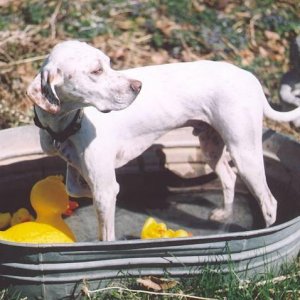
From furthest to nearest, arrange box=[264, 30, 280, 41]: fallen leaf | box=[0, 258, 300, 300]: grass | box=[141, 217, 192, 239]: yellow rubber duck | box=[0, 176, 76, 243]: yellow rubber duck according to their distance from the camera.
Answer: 1. box=[264, 30, 280, 41]: fallen leaf
2. box=[141, 217, 192, 239]: yellow rubber duck
3. box=[0, 176, 76, 243]: yellow rubber duck
4. box=[0, 258, 300, 300]: grass

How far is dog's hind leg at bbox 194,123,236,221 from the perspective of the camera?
139 inches

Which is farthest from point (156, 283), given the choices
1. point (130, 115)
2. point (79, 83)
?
point (79, 83)

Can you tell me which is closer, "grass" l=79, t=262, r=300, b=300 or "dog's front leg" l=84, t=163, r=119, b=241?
"grass" l=79, t=262, r=300, b=300

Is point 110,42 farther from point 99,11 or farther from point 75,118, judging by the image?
point 75,118

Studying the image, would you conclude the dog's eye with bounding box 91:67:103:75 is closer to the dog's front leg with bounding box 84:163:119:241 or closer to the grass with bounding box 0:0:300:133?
the dog's front leg with bounding box 84:163:119:241

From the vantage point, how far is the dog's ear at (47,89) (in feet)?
8.76

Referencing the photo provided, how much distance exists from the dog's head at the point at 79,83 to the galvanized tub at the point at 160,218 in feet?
1.72

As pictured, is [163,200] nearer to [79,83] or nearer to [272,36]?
[79,83]

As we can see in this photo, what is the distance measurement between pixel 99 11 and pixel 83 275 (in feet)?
9.68

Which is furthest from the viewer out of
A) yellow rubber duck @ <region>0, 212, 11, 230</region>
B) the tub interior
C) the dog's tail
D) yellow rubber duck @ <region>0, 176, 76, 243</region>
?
the tub interior

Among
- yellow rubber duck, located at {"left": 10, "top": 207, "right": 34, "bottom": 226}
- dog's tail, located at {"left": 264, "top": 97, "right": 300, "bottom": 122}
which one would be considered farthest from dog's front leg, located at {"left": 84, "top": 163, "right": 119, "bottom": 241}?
dog's tail, located at {"left": 264, "top": 97, "right": 300, "bottom": 122}

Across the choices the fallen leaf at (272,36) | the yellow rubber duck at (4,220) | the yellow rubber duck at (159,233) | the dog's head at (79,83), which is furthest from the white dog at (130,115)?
the fallen leaf at (272,36)

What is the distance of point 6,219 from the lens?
11.4ft

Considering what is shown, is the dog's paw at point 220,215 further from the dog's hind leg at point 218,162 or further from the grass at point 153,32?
the grass at point 153,32
